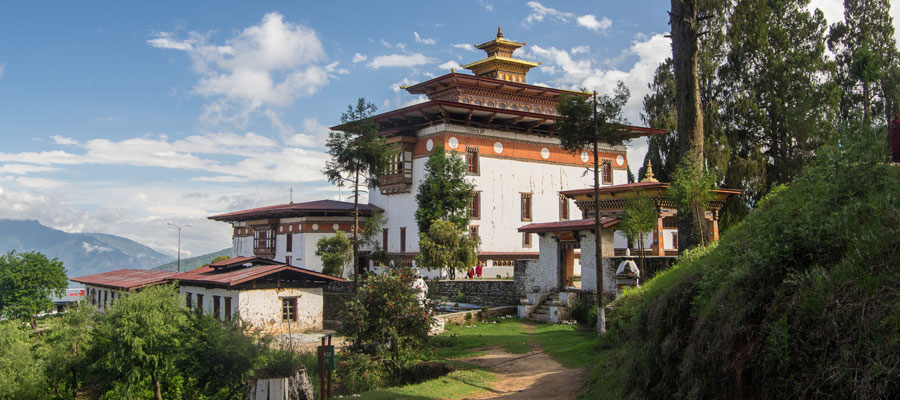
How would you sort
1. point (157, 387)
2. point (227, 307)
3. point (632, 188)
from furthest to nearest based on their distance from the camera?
point (632, 188) < point (227, 307) < point (157, 387)

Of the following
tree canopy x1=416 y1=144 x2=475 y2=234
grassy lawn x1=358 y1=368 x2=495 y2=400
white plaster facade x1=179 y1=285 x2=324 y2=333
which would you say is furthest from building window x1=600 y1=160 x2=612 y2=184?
grassy lawn x1=358 y1=368 x2=495 y2=400

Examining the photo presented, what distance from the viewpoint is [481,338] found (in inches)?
806

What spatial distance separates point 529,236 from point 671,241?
26.1 feet

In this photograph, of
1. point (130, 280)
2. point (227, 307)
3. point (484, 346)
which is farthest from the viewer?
point (130, 280)

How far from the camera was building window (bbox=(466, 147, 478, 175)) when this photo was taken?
121ft

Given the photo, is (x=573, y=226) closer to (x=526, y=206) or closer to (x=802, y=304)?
(x=526, y=206)

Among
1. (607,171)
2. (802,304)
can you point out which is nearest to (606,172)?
(607,171)

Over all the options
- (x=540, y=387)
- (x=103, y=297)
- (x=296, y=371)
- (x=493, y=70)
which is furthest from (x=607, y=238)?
(x=103, y=297)

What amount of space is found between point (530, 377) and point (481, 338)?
6.04m

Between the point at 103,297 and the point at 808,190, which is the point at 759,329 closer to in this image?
the point at 808,190

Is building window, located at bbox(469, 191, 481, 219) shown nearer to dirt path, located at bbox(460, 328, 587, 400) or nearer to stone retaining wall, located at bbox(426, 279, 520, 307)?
stone retaining wall, located at bbox(426, 279, 520, 307)

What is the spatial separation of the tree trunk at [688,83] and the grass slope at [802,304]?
288 inches

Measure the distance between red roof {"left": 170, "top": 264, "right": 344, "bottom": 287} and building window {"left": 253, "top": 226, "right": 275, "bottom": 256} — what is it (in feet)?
43.3

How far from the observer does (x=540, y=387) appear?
13.4 meters
